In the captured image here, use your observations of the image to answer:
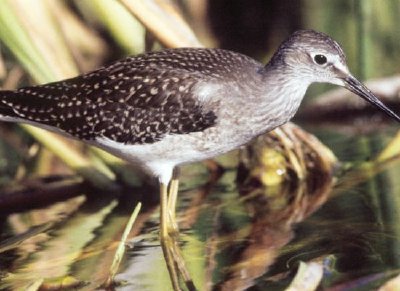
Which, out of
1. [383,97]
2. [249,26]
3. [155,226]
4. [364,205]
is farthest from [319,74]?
[249,26]

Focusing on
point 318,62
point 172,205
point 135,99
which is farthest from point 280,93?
point 172,205

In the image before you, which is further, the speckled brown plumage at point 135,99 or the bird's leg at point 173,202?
the bird's leg at point 173,202

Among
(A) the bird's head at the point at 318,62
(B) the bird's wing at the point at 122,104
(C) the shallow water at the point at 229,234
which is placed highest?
(A) the bird's head at the point at 318,62

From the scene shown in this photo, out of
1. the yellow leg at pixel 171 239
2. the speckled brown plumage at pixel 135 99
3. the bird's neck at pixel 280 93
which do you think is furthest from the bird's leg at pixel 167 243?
the bird's neck at pixel 280 93

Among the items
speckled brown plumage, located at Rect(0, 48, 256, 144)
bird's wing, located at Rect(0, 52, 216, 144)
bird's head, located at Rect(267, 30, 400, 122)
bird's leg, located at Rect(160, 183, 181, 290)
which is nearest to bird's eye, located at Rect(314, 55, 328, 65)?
bird's head, located at Rect(267, 30, 400, 122)

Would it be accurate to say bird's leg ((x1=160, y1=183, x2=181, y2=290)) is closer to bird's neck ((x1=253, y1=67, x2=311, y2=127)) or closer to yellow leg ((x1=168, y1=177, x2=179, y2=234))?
yellow leg ((x1=168, y1=177, x2=179, y2=234))

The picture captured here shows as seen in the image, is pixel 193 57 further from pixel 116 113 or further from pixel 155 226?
pixel 155 226

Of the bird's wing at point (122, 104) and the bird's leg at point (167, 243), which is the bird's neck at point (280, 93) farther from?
the bird's leg at point (167, 243)
